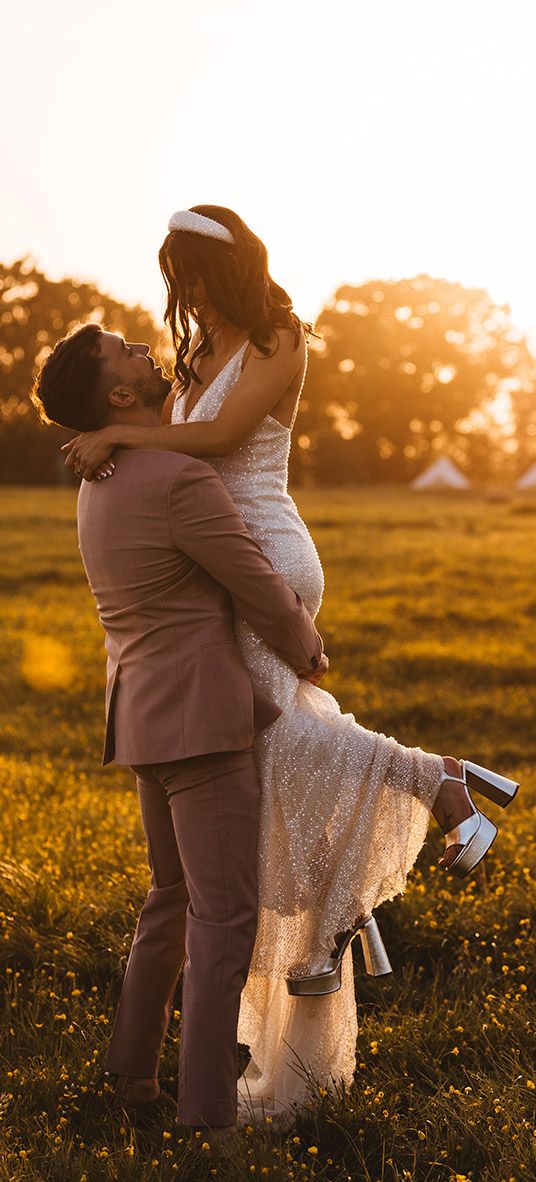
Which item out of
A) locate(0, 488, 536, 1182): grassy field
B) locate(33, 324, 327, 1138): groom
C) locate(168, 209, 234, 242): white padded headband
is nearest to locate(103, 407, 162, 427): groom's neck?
locate(33, 324, 327, 1138): groom

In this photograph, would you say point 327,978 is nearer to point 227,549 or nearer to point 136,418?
point 227,549

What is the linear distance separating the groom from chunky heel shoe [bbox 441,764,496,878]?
590 millimetres

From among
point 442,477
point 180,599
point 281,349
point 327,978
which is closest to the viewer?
point 180,599

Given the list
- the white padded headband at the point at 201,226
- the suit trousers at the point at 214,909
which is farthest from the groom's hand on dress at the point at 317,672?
the white padded headband at the point at 201,226

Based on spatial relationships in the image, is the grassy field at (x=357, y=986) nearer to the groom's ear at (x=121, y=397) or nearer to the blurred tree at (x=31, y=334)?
the groom's ear at (x=121, y=397)

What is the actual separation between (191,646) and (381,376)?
2524 inches

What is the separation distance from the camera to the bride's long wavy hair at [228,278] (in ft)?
11.0

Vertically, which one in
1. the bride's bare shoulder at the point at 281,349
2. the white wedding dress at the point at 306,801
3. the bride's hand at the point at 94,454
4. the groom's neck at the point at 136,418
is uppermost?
the bride's bare shoulder at the point at 281,349

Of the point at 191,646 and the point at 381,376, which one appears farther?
the point at 381,376

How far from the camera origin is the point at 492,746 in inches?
377

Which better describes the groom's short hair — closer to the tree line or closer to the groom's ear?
the groom's ear

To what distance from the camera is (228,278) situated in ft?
11.0

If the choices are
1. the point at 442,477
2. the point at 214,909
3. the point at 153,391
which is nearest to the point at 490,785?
the point at 214,909

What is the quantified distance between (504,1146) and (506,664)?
9222 mm
